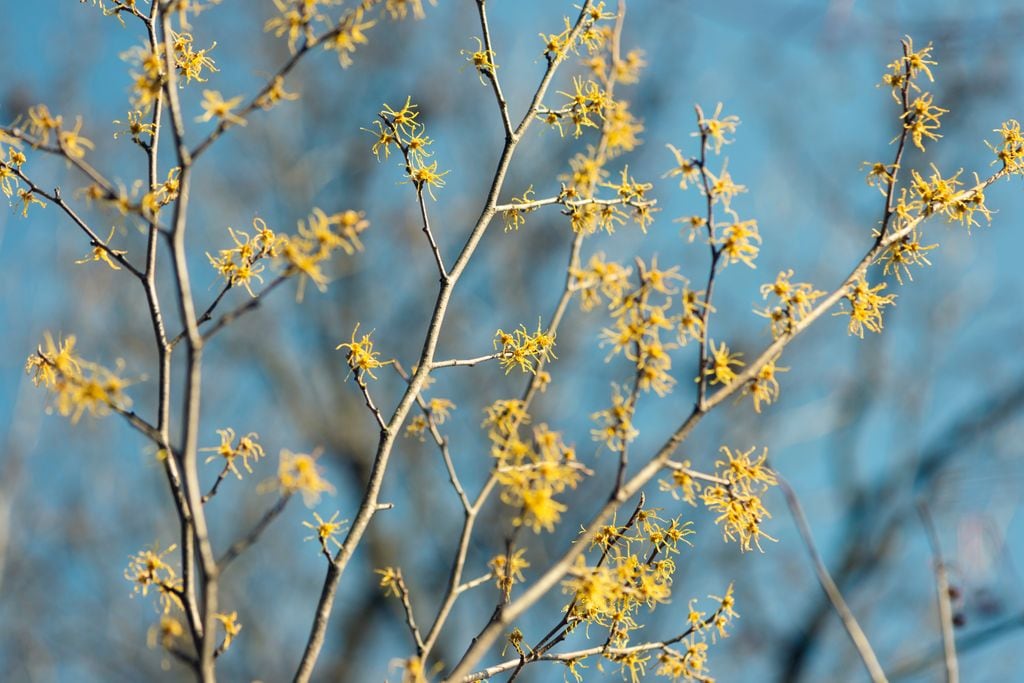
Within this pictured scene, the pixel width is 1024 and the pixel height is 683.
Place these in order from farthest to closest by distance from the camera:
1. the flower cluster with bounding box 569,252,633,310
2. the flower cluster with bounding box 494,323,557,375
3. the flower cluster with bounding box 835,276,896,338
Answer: the flower cluster with bounding box 494,323,557,375
the flower cluster with bounding box 835,276,896,338
the flower cluster with bounding box 569,252,633,310

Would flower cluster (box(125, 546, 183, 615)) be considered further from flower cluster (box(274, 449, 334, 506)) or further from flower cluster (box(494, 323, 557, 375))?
flower cluster (box(494, 323, 557, 375))

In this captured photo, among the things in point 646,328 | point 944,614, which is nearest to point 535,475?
point 646,328

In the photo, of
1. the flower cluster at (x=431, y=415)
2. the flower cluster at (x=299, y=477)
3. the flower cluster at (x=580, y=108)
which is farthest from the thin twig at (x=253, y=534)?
the flower cluster at (x=580, y=108)

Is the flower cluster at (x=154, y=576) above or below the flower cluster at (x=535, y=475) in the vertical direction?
below

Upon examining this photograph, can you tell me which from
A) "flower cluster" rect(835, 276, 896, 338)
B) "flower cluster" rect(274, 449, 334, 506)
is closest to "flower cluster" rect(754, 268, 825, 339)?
"flower cluster" rect(835, 276, 896, 338)

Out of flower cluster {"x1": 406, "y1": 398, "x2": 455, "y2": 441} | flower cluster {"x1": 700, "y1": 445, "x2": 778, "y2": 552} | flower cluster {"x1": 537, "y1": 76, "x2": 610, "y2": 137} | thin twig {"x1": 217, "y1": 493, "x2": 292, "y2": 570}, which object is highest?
flower cluster {"x1": 537, "y1": 76, "x2": 610, "y2": 137}

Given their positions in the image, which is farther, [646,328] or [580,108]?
[580,108]

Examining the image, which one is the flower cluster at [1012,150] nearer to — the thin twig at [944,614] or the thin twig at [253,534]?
the thin twig at [944,614]

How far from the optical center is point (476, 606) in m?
10.3

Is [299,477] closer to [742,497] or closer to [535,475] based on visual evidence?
[535,475]

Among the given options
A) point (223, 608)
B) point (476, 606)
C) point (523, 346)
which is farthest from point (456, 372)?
point (523, 346)

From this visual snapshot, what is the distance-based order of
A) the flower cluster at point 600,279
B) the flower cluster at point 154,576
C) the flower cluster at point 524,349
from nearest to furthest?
the flower cluster at point 154,576 < the flower cluster at point 600,279 < the flower cluster at point 524,349

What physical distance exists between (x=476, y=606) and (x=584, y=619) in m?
9.03

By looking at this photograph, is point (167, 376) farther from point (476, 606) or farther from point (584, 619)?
point (476, 606)
